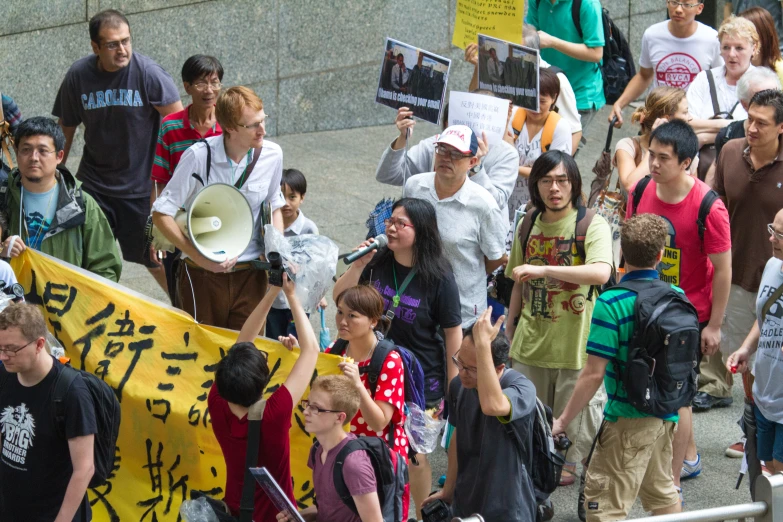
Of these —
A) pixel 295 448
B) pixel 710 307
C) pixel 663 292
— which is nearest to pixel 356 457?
pixel 295 448

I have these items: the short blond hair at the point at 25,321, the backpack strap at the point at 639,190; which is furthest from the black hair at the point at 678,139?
the short blond hair at the point at 25,321

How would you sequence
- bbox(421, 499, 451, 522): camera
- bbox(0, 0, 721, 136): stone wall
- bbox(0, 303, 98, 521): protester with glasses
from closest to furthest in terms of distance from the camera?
1. bbox(0, 303, 98, 521): protester with glasses
2. bbox(421, 499, 451, 522): camera
3. bbox(0, 0, 721, 136): stone wall

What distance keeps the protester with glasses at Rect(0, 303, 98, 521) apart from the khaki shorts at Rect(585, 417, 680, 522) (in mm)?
2241

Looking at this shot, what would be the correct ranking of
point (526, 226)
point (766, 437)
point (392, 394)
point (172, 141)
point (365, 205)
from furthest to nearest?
1. point (365, 205)
2. point (172, 141)
3. point (526, 226)
4. point (766, 437)
5. point (392, 394)

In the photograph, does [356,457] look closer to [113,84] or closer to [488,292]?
[488,292]

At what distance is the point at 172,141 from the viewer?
6.46 m

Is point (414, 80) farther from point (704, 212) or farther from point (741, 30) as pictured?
point (741, 30)

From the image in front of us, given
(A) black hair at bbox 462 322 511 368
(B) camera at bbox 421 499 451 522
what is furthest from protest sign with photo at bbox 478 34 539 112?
(B) camera at bbox 421 499 451 522

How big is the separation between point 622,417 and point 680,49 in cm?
425

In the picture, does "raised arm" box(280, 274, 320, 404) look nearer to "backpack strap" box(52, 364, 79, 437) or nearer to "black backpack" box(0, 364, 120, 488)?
"black backpack" box(0, 364, 120, 488)

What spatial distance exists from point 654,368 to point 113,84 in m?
4.08

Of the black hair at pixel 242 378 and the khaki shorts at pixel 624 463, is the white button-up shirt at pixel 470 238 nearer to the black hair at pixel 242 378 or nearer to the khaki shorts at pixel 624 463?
the khaki shorts at pixel 624 463

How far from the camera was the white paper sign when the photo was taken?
6570 millimetres

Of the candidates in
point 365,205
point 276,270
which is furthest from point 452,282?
point 365,205
